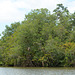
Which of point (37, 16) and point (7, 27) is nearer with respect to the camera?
point (37, 16)

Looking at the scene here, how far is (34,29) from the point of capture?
36.7 m

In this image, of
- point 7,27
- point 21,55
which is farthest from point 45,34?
point 7,27

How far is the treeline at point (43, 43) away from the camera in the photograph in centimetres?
3388

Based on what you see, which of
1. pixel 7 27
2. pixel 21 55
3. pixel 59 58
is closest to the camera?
pixel 59 58

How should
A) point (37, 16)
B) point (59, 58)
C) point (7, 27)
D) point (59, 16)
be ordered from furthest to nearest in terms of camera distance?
1. point (7, 27)
2. point (59, 16)
3. point (37, 16)
4. point (59, 58)

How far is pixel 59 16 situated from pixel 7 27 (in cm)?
1864

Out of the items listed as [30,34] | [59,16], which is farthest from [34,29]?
[59,16]

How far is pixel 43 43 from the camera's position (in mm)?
36781

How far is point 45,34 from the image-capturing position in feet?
120

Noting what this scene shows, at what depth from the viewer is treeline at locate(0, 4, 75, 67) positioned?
33875mm

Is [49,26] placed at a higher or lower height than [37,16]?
lower

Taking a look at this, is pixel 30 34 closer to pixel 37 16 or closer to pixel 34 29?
pixel 34 29

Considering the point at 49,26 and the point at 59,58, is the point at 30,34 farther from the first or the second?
the point at 59,58

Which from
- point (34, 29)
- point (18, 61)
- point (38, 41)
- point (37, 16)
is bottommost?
point (18, 61)
